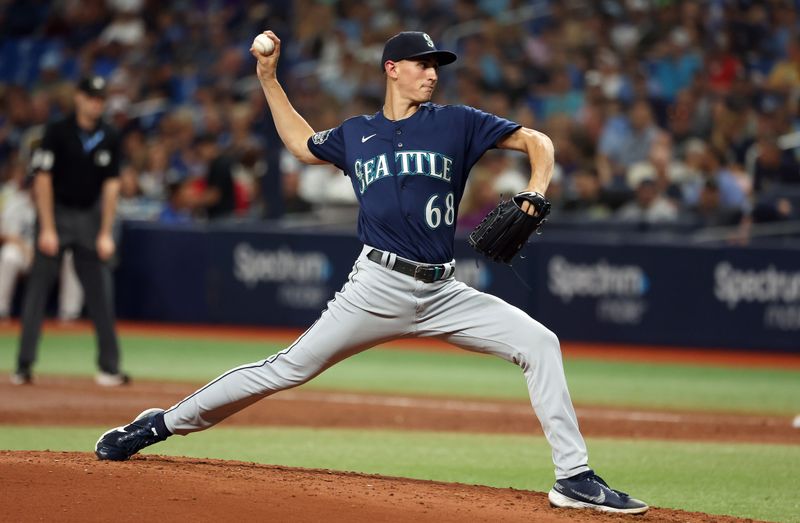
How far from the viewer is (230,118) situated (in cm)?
2020

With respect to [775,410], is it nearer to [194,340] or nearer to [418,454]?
[418,454]

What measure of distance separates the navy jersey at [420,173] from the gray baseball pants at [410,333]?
0.15 m

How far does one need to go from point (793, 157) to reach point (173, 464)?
1140cm

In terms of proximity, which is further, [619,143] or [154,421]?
[619,143]

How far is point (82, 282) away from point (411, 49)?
5614mm

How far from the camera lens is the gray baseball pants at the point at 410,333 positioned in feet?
18.3

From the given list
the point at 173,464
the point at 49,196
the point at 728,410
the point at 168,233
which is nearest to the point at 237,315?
the point at 168,233

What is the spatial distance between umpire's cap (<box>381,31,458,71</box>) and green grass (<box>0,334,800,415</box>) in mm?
5450

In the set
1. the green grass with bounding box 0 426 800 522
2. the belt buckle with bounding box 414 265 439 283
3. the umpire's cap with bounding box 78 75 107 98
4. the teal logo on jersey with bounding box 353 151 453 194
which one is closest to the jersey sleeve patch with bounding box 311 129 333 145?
the teal logo on jersey with bounding box 353 151 453 194

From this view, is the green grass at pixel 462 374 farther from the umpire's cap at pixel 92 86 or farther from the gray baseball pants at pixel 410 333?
the gray baseball pants at pixel 410 333

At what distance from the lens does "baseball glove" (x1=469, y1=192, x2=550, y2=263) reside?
5.46m

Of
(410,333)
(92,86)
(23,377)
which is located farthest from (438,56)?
(23,377)

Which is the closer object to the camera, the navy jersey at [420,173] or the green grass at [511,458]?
the navy jersey at [420,173]

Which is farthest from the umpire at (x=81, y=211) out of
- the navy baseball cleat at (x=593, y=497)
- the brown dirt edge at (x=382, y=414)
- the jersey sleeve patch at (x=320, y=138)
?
the navy baseball cleat at (x=593, y=497)
